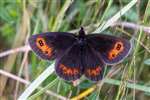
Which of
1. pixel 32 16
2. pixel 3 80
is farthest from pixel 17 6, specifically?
pixel 3 80

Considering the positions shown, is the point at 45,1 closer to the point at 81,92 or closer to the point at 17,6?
the point at 17,6

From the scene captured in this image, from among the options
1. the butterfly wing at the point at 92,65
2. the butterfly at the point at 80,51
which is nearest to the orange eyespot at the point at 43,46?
the butterfly at the point at 80,51

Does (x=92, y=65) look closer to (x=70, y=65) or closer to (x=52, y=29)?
(x=70, y=65)

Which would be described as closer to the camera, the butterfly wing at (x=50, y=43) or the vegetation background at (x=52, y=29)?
the butterfly wing at (x=50, y=43)

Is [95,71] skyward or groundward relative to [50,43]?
groundward

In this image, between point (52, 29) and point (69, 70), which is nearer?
point (69, 70)

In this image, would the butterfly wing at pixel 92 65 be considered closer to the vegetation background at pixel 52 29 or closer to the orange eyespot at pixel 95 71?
the orange eyespot at pixel 95 71

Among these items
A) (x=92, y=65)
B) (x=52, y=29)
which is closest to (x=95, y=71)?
(x=92, y=65)
